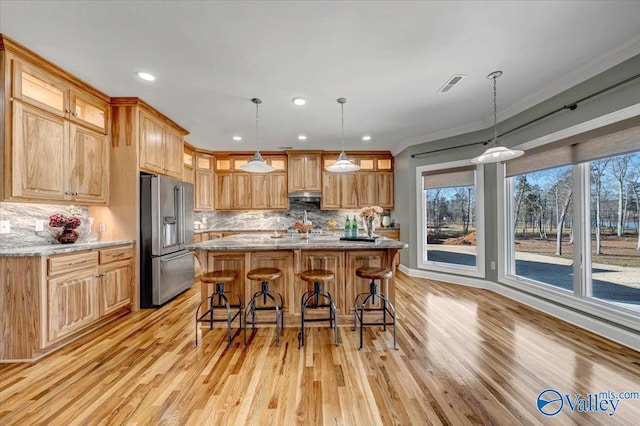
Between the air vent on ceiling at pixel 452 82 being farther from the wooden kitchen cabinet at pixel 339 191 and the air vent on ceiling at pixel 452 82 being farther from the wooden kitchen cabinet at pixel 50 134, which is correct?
the wooden kitchen cabinet at pixel 50 134

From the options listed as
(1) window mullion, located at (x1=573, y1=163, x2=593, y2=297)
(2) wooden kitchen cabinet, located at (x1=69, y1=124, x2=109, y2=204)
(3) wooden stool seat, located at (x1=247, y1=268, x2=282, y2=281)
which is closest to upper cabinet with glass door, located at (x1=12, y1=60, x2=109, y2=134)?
(2) wooden kitchen cabinet, located at (x1=69, y1=124, x2=109, y2=204)

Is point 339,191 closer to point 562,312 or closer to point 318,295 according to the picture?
point 318,295

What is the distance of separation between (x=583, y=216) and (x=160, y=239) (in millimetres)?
5103

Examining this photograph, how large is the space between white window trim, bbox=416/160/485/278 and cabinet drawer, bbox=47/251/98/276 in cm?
487

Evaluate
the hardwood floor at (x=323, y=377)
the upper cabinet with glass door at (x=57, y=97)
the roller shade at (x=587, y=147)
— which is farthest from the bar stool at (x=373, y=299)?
the upper cabinet with glass door at (x=57, y=97)

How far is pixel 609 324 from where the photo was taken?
2.58 meters

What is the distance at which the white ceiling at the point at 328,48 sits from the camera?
1921 mm

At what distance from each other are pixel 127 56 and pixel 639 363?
5139mm

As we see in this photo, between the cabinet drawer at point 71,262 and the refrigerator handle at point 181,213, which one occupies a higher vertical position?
the refrigerator handle at point 181,213

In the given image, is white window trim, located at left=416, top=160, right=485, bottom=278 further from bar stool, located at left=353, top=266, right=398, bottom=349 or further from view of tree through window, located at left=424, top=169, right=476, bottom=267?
bar stool, located at left=353, top=266, right=398, bottom=349

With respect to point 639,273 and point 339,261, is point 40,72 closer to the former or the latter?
point 339,261

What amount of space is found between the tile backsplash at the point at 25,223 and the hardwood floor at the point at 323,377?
1152 millimetres

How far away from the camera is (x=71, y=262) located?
2539 mm

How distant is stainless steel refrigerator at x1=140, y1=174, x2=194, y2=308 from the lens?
3.46 m
